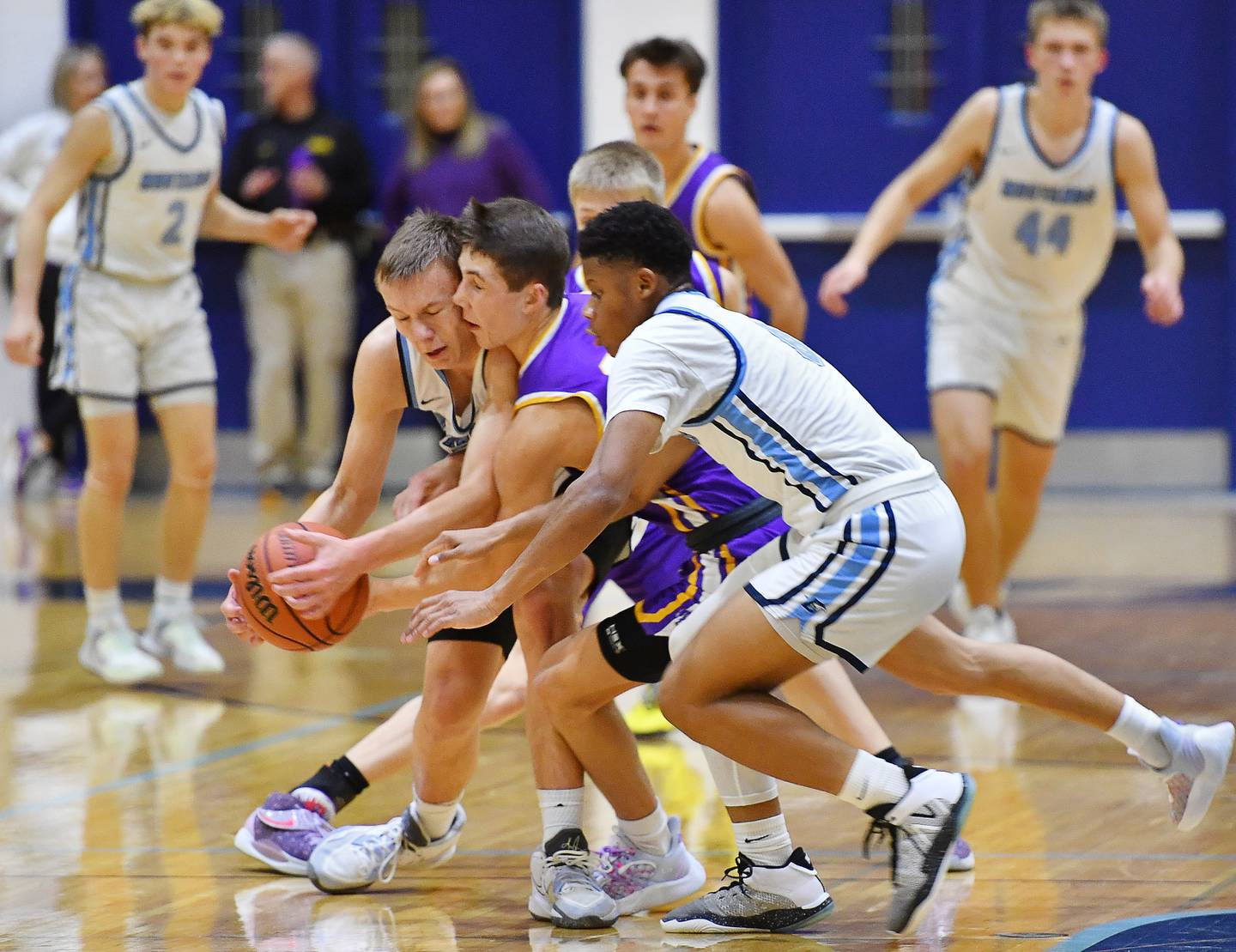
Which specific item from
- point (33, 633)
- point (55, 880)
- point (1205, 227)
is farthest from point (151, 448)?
point (55, 880)

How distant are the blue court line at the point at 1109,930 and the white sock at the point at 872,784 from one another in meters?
0.36

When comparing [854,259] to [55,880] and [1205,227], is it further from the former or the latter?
[1205,227]

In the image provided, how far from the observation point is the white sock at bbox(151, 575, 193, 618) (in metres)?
6.01

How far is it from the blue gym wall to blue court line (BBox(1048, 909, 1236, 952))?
7095 millimetres

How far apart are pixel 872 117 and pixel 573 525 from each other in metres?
7.55

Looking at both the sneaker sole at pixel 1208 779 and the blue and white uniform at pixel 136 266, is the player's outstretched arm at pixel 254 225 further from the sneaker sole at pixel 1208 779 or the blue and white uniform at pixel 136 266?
the sneaker sole at pixel 1208 779

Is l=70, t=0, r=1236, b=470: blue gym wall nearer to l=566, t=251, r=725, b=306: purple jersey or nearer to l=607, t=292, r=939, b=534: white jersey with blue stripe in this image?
l=566, t=251, r=725, b=306: purple jersey

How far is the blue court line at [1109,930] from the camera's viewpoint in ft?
10.3

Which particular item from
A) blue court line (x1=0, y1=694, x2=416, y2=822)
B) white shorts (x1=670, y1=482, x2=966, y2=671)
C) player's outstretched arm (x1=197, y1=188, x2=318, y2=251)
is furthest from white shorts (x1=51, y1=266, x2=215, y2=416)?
white shorts (x1=670, y1=482, x2=966, y2=671)

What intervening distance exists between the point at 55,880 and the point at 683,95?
2690 mm

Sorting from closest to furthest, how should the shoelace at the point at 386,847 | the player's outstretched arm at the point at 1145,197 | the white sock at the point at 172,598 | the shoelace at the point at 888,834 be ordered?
the shoelace at the point at 888,834, the shoelace at the point at 386,847, the player's outstretched arm at the point at 1145,197, the white sock at the point at 172,598

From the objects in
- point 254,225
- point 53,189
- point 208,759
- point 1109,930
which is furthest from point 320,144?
point 1109,930

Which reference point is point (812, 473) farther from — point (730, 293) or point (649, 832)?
point (730, 293)

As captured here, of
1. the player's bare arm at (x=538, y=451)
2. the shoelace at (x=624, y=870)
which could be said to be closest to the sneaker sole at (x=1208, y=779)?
the shoelace at (x=624, y=870)
